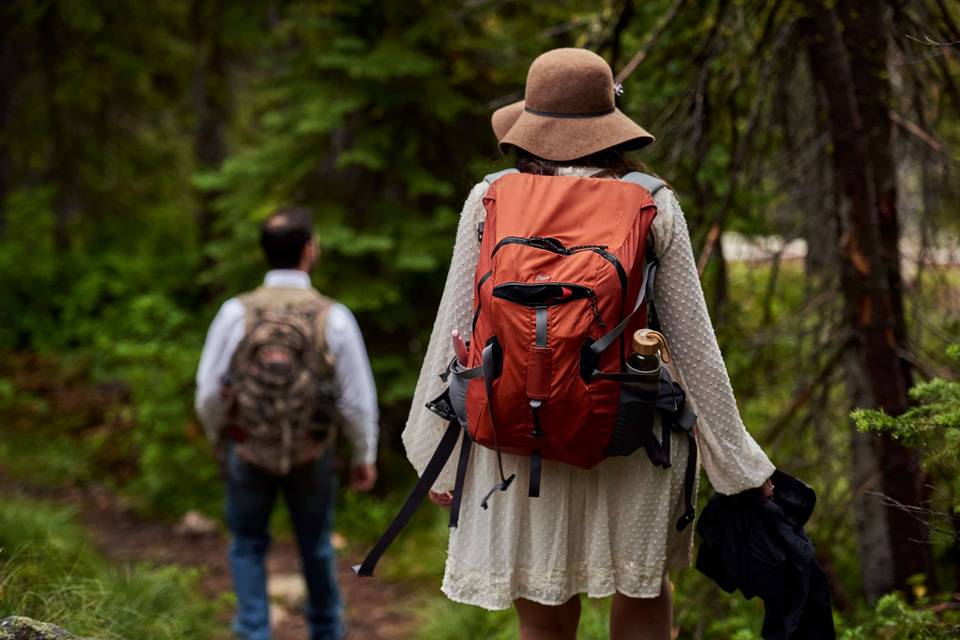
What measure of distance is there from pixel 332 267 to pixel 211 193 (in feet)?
16.1

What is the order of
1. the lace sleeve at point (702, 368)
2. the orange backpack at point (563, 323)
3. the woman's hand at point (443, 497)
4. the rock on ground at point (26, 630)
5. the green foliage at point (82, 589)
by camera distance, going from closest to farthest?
the orange backpack at point (563, 323) → the rock on ground at point (26, 630) → the lace sleeve at point (702, 368) → the woman's hand at point (443, 497) → the green foliage at point (82, 589)

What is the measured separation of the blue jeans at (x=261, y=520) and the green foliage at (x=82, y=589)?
1.01ft

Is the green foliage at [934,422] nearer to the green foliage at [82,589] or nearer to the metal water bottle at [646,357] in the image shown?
the metal water bottle at [646,357]

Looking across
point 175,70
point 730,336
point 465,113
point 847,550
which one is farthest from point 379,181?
point 175,70

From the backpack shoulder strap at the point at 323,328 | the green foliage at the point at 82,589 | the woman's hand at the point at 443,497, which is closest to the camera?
the woman's hand at the point at 443,497

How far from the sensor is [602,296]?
240 centimetres

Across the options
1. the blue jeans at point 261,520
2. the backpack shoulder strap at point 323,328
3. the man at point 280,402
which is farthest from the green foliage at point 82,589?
the backpack shoulder strap at point 323,328

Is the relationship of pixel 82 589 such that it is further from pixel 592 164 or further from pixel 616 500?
pixel 592 164

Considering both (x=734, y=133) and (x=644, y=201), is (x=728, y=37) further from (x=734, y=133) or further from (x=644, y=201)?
(x=644, y=201)

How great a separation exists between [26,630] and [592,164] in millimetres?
1964

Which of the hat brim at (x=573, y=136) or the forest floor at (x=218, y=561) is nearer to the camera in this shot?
the hat brim at (x=573, y=136)

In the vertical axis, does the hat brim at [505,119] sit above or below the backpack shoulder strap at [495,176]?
above

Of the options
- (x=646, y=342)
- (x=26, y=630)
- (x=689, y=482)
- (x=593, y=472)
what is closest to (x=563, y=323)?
(x=646, y=342)

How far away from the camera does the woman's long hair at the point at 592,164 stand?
2.71 meters
